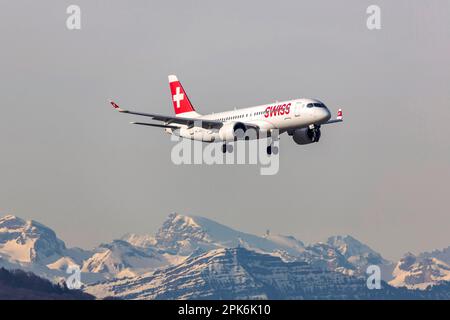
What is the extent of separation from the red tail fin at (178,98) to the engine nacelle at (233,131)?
31367 mm

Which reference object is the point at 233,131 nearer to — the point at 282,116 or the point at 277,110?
the point at 277,110

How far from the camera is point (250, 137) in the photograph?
128875 mm

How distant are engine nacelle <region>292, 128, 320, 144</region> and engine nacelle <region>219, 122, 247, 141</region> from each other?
24.3 ft

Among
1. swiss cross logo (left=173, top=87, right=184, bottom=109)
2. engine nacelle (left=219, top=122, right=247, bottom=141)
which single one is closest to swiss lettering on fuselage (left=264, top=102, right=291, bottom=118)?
engine nacelle (left=219, top=122, right=247, bottom=141)

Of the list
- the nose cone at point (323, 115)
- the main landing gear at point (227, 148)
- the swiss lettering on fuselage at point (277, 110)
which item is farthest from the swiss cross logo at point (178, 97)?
the nose cone at point (323, 115)

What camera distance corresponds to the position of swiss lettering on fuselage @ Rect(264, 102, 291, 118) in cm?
12438

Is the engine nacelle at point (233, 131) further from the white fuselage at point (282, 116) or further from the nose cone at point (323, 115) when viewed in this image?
the nose cone at point (323, 115)

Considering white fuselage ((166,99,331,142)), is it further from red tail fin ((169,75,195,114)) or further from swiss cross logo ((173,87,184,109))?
swiss cross logo ((173,87,184,109))

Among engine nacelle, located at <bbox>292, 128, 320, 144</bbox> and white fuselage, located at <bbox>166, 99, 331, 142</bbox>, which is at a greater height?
white fuselage, located at <bbox>166, 99, 331, 142</bbox>

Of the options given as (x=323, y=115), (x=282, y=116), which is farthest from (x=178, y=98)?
(x=323, y=115)

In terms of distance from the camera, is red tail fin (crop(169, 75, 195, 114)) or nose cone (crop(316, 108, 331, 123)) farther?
red tail fin (crop(169, 75, 195, 114))
